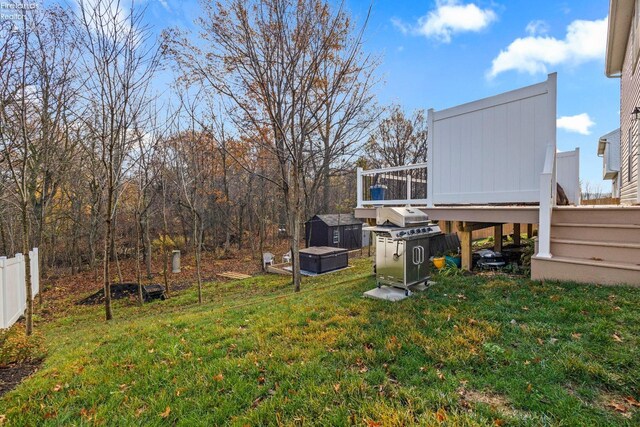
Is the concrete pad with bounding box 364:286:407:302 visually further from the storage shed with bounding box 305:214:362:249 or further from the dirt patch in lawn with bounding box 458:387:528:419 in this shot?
the storage shed with bounding box 305:214:362:249

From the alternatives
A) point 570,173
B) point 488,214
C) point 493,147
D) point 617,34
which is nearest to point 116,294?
point 488,214

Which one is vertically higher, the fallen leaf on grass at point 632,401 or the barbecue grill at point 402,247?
the barbecue grill at point 402,247

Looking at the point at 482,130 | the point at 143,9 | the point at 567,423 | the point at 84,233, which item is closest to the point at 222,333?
the point at 567,423

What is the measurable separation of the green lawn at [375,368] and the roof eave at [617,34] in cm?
725

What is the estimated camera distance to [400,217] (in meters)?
4.41

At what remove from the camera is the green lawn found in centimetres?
198

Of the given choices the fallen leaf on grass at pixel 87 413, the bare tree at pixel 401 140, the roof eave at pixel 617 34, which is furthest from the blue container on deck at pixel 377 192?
the bare tree at pixel 401 140

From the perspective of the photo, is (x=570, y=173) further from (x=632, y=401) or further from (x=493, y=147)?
(x=632, y=401)

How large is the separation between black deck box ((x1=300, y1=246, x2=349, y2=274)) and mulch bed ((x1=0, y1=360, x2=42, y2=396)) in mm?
7175

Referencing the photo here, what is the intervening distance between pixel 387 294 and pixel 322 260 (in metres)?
5.82

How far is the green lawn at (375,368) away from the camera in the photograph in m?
1.98

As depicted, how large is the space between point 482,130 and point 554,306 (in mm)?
3041

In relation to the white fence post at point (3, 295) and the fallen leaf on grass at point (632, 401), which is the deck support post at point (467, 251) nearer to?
the fallen leaf on grass at point (632, 401)

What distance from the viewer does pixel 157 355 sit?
3.25 meters
